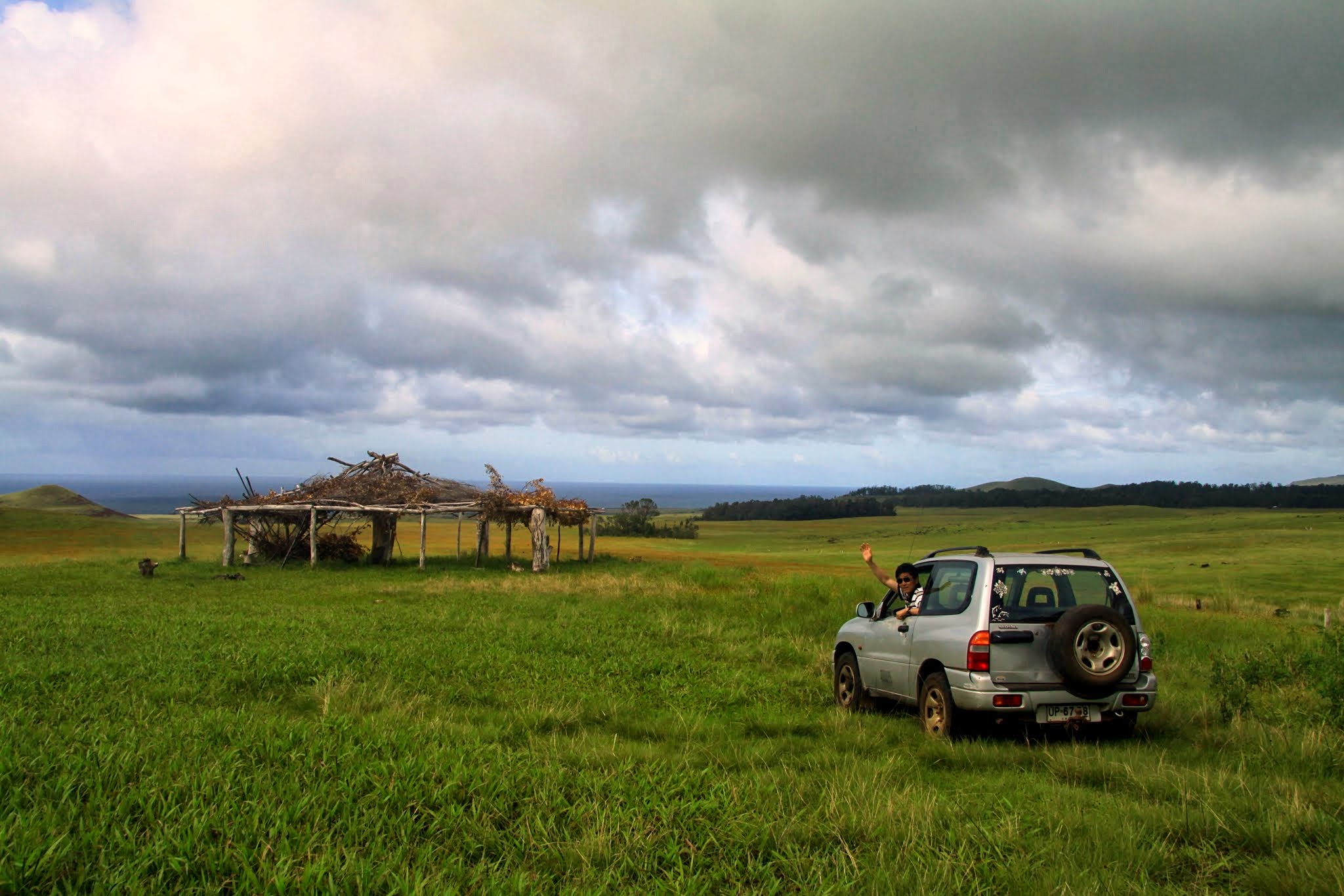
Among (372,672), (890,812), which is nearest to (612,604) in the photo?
(372,672)

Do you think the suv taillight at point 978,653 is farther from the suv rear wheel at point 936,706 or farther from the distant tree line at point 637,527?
the distant tree line at point 637,527

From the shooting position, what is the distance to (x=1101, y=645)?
7324 millimetres

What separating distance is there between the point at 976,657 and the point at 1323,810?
258cm

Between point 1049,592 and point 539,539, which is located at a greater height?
point 1049,592

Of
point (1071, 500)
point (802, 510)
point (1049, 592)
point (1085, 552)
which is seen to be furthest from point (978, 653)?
point (1071, 500)

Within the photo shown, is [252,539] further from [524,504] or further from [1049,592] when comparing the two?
[1049,592]

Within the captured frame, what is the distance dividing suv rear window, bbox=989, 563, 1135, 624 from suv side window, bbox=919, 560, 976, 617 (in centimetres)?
29

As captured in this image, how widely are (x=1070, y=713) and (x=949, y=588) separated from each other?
5.08ft

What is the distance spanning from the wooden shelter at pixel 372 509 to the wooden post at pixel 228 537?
1.4 inches

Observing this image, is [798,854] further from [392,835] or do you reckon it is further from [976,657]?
[976,657]

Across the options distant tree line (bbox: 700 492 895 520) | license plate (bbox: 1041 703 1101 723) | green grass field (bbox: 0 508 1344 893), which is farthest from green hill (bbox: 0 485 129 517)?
license plate (bbox: 1041 703 1101 723)

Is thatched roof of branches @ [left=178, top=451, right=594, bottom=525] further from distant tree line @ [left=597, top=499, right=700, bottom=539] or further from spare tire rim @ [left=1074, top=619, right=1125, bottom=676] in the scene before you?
distant tree line @ [left=597, top=499, right=700, bottom=539]

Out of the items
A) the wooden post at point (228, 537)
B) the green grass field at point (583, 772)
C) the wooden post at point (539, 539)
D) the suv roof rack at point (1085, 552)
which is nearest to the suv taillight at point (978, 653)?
the green grass field at point (583, 772)

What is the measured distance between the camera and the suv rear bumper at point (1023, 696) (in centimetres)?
729
